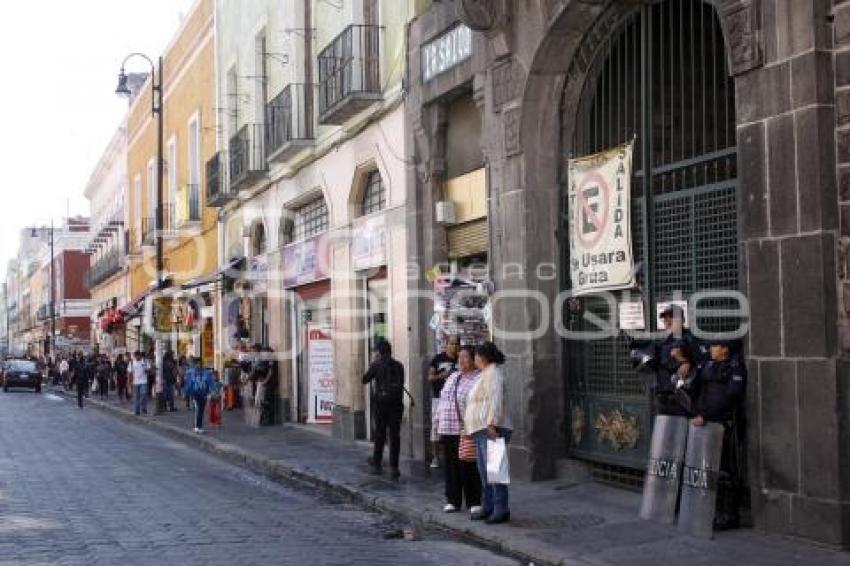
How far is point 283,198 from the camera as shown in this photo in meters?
23.4

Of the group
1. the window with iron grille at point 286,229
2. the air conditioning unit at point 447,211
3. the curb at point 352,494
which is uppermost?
the window with iron grille at point 286,229

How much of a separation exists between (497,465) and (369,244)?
28.1ft

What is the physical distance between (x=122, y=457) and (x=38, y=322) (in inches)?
3319

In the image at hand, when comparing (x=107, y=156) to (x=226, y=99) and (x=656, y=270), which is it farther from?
(x=656, y=270)

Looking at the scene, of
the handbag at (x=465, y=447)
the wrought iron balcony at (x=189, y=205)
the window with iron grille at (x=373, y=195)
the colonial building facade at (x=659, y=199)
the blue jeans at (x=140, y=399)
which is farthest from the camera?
the wrought iron balcony at (x=189, y=205)

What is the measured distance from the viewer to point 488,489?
10.2 metres

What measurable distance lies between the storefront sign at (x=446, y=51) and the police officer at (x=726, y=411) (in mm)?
6379

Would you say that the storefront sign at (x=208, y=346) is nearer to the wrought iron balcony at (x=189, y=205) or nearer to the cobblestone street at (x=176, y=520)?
the wrought iron balcony at (x=189, y=205)

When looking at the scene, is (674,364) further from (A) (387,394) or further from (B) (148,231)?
(B) (148,231)

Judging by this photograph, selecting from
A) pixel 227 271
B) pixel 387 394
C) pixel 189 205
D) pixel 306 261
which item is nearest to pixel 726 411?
pixel 387 394

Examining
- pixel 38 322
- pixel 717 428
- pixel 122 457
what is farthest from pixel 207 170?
pixel 38 322

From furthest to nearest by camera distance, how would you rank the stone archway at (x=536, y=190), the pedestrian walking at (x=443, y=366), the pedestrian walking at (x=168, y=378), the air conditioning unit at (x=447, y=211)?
the pedestrian walking at (x=168, y=378)
the air conditioning unit at (x=447, y=211)
the pedestrian walking at (x=443, y=366)
the stone archway at (x=536, y=190)

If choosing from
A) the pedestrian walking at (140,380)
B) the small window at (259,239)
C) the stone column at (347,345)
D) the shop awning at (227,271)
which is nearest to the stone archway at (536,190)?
the stone column at (347,345)

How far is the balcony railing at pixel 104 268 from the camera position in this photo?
52.1 m
